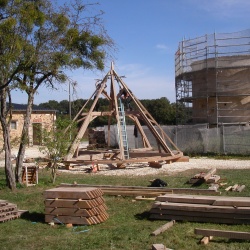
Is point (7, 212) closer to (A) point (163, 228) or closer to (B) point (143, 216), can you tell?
(B) point (143, 216)

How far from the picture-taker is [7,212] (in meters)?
9.46

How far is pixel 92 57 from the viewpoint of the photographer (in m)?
15.0

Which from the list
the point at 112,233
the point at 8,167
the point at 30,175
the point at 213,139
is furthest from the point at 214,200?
the point at 213,139

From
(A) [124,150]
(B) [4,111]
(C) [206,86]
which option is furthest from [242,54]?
(B) [4,111]

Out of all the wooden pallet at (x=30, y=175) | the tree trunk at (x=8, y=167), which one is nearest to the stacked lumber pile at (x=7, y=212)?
the tree trunk at (x=8, y=167)

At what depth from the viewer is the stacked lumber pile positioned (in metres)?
9.29

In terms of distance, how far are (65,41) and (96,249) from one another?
8.80 metres

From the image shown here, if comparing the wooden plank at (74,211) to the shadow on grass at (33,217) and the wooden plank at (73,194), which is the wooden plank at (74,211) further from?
the shadow on grass at (33,217)

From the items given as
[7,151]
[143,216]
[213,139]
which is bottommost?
[143,216]

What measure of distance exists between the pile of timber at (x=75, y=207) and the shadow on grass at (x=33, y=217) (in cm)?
50

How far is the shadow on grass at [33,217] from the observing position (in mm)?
9609

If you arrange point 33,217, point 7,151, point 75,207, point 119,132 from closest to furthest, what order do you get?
point 75,207, point 33,217, point 7,151, point 119,132

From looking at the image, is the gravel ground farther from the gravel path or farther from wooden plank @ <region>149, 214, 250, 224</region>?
wooden plank @ <region>149, 214, 250, 224</region>

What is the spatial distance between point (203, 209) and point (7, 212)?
166 inches
